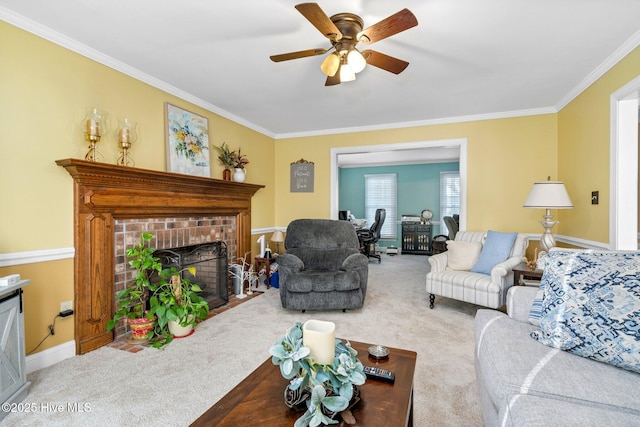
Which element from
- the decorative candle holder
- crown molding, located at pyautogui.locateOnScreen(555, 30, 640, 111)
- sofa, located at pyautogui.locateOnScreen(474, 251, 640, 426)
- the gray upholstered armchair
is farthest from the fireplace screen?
crown molding, located at pyautogui.locateOnScreen(555, 30, 640, 111)

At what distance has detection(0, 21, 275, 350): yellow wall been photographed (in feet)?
6.75

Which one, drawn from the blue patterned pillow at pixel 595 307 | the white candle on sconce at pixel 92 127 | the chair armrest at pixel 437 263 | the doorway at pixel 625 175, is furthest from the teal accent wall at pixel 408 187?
the white candle on sconce at pixel 92 127

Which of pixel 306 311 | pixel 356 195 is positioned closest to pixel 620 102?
pixel 306 311

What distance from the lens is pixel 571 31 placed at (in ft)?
7.27

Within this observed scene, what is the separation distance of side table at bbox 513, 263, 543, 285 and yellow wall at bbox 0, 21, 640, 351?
61 centimetres

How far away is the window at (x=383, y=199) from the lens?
811 centimetres

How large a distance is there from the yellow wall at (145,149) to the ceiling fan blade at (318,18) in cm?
203

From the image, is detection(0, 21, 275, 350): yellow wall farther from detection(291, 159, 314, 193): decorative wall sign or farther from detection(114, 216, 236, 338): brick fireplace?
detection(291, 159, 314, 193): decorative wall sign

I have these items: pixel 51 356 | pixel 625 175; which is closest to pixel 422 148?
pixel 625 175

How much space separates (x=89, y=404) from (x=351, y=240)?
288cm

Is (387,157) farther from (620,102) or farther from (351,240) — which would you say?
(620,102)

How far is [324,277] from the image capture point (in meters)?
3.21

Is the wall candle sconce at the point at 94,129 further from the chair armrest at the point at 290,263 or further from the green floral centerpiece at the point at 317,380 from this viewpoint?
the green floral centerpiece at the point at 317,380

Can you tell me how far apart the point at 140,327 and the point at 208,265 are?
111cm
